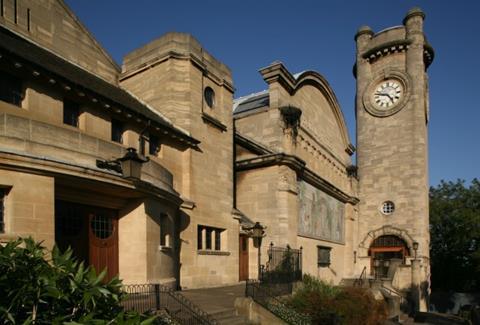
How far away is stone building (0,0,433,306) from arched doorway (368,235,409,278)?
0.12 metres

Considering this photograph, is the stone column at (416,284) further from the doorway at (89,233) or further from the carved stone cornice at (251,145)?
the doorway at (89,233)

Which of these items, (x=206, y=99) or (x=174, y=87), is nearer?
(x=174, y=87)

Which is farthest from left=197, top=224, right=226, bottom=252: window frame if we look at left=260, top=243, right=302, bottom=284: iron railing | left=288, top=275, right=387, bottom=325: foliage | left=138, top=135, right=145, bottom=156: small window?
left=288, top=275, right=387, bottom=325: foliage

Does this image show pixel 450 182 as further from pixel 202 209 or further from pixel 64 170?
pixel 64 170

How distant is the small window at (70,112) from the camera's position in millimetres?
11921

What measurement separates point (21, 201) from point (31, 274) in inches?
207

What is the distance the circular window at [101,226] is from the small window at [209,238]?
557cm

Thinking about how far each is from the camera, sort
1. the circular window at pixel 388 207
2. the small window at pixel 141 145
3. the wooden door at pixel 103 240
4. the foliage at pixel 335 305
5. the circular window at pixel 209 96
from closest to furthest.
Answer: the wooden door at pixel 103 240
the foliage at pixel 335 305
the small window at pixel 141 145
the circular window at pixel 209 96
the circular window at pixel 388 207

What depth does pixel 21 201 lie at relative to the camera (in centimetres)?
830

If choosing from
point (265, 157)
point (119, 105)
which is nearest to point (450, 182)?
point (265, 157)

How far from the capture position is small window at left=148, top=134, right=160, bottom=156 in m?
15.2

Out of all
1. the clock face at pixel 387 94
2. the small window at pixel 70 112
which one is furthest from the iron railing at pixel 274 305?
the clock face at pixel 387 94

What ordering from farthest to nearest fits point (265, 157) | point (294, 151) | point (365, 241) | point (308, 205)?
point (365, 241), point (308, 205), point (294, 151), point (265, 157)

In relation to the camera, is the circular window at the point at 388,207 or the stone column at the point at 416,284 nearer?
the stone column at the point at 416,284
